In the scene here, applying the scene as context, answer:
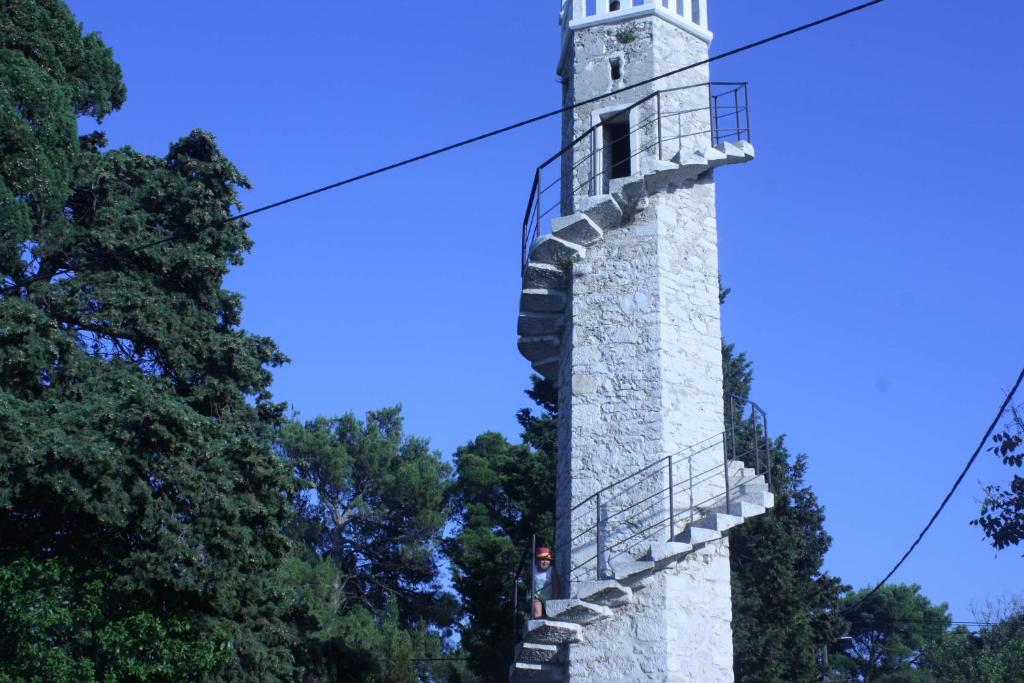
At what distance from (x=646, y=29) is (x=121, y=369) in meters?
9.67

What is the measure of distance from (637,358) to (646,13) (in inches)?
187

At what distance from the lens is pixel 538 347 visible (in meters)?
15.6

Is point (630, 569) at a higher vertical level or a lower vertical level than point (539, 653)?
higher

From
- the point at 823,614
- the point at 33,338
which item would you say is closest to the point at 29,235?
the point at 33,338

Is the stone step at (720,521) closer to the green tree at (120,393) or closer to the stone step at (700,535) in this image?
the stone step at (700,535)

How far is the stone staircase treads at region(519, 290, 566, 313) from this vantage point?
1493 centimetres

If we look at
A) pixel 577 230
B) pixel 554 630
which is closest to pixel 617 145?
pixel 577 230

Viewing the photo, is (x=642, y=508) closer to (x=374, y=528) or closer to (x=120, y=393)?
(x=120, y=393)

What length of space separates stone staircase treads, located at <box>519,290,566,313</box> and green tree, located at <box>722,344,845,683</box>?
920 cm

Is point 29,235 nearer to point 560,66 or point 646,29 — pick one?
point 560,66

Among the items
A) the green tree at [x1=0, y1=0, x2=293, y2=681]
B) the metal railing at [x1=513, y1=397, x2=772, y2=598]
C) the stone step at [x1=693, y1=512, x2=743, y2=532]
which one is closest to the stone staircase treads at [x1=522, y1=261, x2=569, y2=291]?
the metal railing at [x1=513, y1=397, x2=772, y2=598]

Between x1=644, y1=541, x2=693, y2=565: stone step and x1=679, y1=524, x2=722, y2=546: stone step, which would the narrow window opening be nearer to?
x1=679, y1=524, x2=722, y2=546: stone step

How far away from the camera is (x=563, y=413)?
14.5m

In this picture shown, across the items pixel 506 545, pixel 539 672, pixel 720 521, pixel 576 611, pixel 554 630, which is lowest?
pixel 539 672
